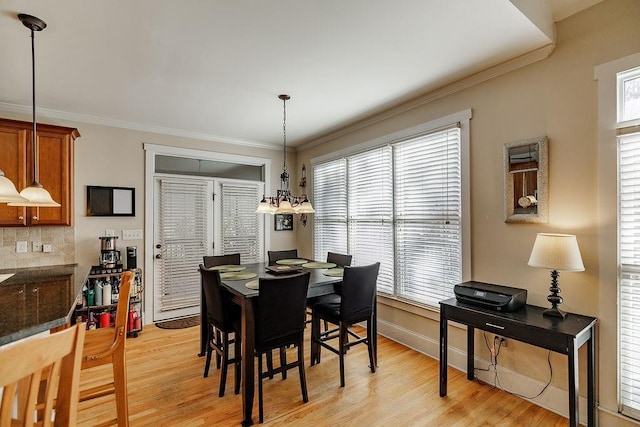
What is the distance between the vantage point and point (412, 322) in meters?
3.38

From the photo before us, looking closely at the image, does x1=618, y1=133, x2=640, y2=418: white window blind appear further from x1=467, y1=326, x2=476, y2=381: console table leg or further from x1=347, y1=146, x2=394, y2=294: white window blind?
x1=347, y1=146, x2=394, y2=294: white window blind

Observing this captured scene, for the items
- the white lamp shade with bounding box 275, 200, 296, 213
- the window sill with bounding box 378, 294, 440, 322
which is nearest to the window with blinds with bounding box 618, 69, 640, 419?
the window sill with bounding box 378, 294, 440, 322

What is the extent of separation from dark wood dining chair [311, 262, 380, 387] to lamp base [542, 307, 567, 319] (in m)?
1.30

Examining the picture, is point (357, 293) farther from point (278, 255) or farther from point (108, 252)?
point (108, 252)

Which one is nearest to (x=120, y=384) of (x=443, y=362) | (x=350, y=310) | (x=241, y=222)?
(x=350, y=310)

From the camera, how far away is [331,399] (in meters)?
2.46

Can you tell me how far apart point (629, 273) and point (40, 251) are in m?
5.39

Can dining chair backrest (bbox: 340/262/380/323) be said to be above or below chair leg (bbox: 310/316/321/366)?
above

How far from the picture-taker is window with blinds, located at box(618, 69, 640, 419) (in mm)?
1959

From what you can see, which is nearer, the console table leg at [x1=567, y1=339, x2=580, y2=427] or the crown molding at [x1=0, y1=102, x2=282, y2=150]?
the console table leg at [x1=567, y1=339, x2=580, y2=427]

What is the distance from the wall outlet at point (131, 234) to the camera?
13.2 feet

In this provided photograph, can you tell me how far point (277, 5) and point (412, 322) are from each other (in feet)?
10.3

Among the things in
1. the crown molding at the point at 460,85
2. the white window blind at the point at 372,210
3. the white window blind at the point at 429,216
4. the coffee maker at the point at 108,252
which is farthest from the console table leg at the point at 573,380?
the coffee maker at the point at 108,252

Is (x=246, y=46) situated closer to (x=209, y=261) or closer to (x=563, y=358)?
(x=209, y=261)
